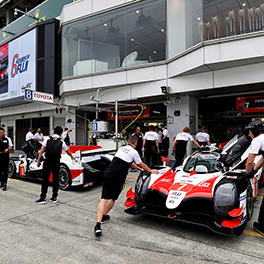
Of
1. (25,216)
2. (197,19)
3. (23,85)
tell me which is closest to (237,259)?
(25,216)

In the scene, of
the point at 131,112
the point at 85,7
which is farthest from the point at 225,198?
the point at 85,7

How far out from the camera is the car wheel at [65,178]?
226 inches

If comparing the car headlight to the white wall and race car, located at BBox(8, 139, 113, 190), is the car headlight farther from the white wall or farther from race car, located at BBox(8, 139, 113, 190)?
the white wall

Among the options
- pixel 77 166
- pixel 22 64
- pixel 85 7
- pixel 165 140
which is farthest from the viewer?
pixel 22 64

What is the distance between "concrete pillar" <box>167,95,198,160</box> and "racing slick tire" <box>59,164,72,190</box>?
5.46 metres

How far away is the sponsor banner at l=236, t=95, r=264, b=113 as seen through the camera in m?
9.12

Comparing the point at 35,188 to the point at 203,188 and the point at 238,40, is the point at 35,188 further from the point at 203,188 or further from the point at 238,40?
the point at 238,40

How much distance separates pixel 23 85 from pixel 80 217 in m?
14.0

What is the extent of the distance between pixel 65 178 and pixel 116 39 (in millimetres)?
7717

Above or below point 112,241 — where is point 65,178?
above

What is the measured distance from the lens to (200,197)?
10.9 feet

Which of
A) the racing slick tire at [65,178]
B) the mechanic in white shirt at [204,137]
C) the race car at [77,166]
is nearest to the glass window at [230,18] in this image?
the mechanic in white shirt at [204,137]

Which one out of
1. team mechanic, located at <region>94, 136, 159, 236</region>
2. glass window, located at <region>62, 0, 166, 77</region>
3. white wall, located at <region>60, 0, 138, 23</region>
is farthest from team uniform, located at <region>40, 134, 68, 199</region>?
white wall, located at <region>60, 0, 138, 23</region>

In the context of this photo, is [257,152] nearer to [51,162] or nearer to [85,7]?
[51,162]
